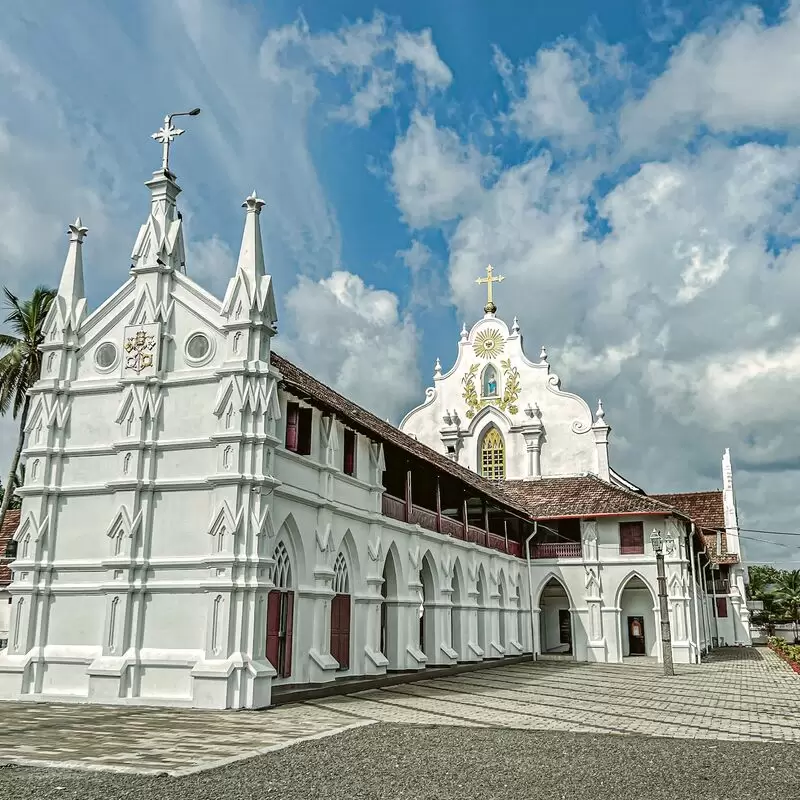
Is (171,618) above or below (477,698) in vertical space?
above

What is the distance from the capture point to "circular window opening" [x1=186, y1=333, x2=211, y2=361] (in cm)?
1880

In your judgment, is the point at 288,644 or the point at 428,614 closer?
the point at 288,644

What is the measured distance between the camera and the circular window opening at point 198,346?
18.8 meters

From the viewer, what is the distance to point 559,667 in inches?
1238

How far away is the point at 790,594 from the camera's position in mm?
69125

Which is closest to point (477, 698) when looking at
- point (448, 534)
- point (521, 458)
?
point (448, 534)

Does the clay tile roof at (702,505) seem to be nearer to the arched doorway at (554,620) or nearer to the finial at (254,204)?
the arched doorway at (554,620)

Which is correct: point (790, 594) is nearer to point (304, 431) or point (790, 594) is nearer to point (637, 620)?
point (637, 620)

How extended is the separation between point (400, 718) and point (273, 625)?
4314mm

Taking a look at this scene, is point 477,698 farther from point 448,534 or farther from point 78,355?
point 78,355

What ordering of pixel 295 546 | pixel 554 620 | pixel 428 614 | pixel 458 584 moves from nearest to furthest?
pixel 295 546, pixel 428 614, pixel 458 584, pixel 554 620

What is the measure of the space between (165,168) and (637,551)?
25.0 m

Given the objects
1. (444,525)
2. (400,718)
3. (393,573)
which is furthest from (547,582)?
(400,718)

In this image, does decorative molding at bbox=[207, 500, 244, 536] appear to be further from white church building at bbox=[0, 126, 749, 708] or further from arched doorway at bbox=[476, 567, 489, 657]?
arched doorway at bbox=[476, 567, 489, 657]
